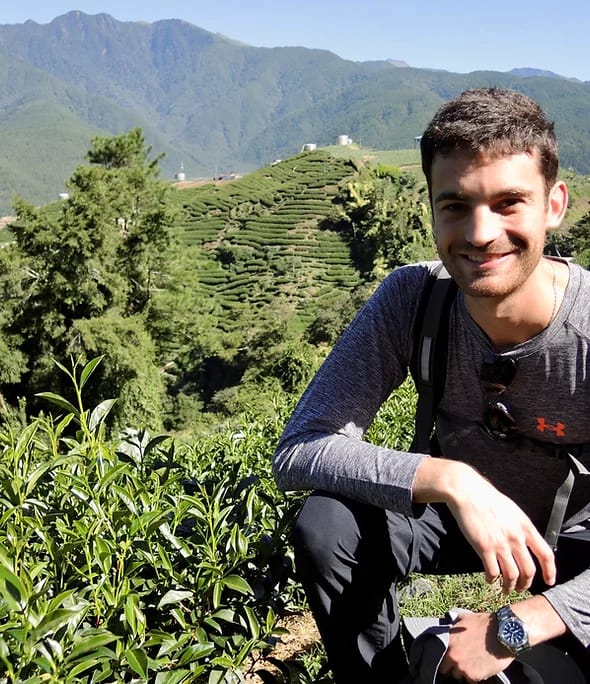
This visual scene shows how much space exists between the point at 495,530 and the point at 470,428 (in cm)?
38

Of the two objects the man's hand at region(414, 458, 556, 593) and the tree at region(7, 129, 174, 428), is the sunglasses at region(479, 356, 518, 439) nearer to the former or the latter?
the man's hand at region(414, 458, 556, 593)

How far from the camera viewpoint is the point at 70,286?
16109 millimetres

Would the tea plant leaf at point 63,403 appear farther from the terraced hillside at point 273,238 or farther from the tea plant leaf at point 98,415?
the terraced hillside at point 273,238

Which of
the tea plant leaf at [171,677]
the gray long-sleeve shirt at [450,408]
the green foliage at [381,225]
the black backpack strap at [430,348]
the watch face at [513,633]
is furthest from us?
the green foliage at [381,225]

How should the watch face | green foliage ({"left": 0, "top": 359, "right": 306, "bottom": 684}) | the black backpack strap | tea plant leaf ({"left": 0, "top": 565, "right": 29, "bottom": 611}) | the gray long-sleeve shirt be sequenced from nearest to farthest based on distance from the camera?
1. tea plant leaf ({"left": 0, "top": 565, "right": 29, "bottom": 611})
2. green foliage ({"left": 0, "top": 359, "right": 306, "bottom": 684})
3. the watch face
4. the gray long-sleeve shirt
5. the black backpack strap

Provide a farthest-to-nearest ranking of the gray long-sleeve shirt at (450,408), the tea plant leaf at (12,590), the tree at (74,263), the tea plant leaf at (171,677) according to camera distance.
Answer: the tree at (74,263)
the gray long-sleeve shirt at (450,408)
the tea plant leaf at (171,677)
the tea plant leaf at (12,590)

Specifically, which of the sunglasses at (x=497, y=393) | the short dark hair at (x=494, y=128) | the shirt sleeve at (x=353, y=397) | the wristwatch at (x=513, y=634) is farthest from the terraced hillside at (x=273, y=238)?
the wristwatch at (x=513, y=634)

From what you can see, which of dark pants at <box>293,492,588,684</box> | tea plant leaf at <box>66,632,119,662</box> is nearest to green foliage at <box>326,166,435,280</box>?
dark pants at <box>293,492,588,684</box>

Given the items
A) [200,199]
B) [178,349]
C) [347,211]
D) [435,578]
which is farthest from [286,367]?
[200,199]

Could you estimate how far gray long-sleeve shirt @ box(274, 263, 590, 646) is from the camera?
5.00 feet

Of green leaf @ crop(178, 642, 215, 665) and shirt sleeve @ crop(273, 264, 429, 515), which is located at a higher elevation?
shirt sleeve @ crop(273, 264, 429, 515)

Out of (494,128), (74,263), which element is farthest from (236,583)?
(74,263)

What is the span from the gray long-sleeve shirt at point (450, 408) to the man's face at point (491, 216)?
0.16 meters

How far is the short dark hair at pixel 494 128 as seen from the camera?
4.68ft
